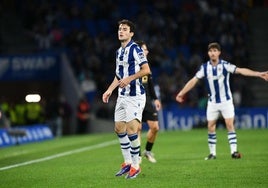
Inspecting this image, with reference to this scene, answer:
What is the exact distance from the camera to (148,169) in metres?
14.2

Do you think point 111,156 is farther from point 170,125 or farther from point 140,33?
point 140,33

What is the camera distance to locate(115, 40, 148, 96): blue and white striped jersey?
1261cm

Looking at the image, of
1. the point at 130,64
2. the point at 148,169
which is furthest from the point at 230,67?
the point at 130,64

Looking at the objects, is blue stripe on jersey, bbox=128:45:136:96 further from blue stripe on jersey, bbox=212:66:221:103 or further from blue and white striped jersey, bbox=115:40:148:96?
blue stripe on jersey, bbox=212:66:221:103

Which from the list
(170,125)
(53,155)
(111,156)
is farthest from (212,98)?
(170,125)

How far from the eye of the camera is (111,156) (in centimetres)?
1838

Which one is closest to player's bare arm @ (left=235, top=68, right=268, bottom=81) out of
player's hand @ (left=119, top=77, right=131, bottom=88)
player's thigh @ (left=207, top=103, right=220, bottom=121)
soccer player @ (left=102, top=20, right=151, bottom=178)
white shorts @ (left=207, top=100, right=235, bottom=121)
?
white shorts @ (left=207, top=100, right=235, bottom=121)

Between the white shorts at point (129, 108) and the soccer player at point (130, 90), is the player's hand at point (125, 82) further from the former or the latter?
the white shorts at point (129, 108)

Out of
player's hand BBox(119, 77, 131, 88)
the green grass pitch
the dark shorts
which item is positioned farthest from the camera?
the dark shorts

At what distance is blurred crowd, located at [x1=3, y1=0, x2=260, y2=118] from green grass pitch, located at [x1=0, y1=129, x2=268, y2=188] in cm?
1288

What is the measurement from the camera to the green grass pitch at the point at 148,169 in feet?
38.4

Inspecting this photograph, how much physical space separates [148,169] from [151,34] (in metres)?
22.4

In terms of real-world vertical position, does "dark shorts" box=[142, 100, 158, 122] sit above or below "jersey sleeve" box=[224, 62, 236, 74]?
below

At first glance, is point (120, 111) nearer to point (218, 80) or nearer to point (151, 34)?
point (218, 80)
